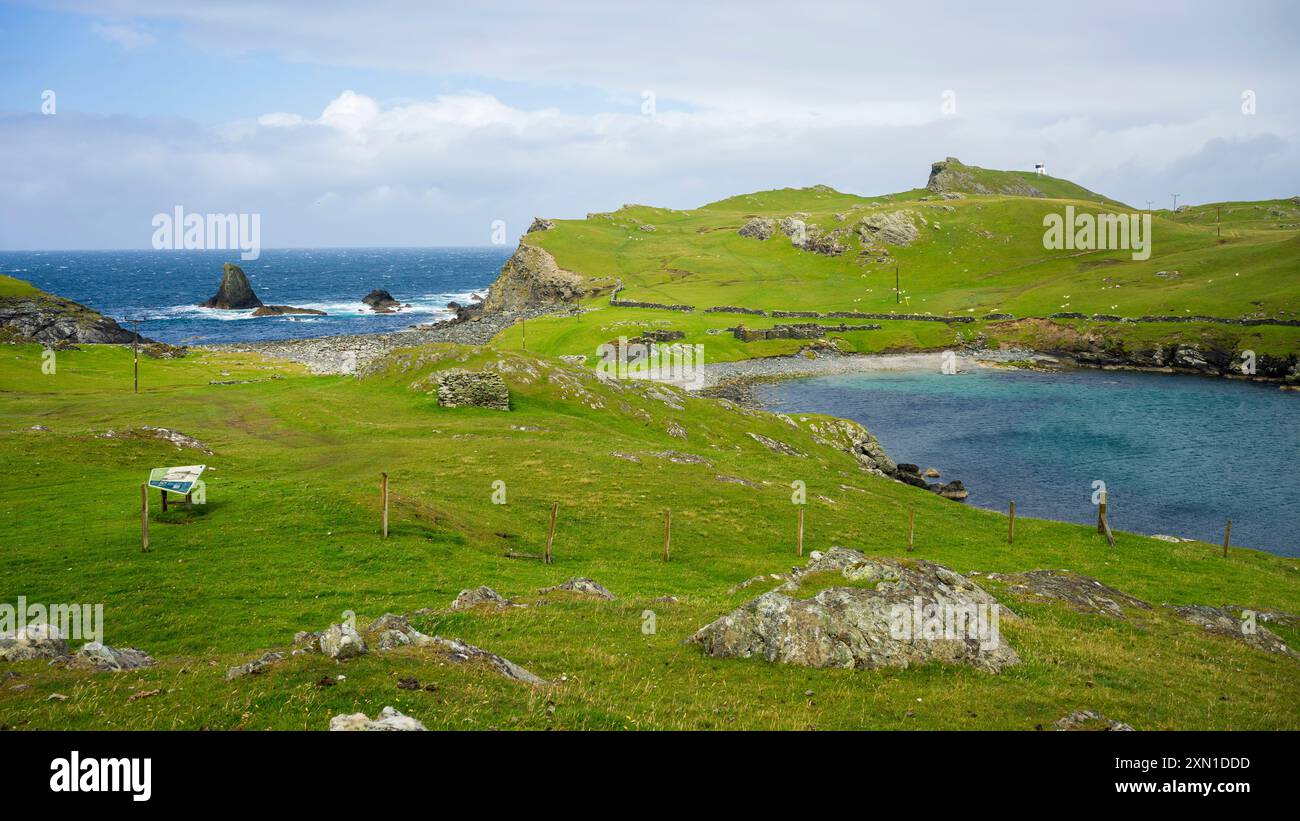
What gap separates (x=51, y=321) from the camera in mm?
132000

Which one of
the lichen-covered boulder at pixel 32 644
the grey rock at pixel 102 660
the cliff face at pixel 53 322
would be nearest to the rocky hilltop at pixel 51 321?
the cliff face at pixel 53 322

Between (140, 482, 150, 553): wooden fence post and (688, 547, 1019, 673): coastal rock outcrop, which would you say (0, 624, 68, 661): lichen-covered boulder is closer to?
(140, 482, 150, 553): wooden fence post

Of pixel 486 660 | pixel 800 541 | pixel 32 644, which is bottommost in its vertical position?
pixel 800 541

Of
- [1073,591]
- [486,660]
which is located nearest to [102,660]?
[486,660]

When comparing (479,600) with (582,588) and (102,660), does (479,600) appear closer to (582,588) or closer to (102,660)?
(582,588)

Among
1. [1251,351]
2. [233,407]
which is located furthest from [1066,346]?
[233,407]

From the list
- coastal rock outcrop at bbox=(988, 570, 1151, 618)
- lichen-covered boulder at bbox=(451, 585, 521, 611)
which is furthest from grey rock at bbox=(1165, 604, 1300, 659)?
lichen-covered boulder at bbox=(451, 585, 521, 611)

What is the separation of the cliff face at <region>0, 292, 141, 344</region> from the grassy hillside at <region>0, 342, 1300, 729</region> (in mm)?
64923

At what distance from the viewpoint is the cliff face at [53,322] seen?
12719 centimetres

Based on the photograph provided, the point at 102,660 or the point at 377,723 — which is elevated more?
the point at 377,723

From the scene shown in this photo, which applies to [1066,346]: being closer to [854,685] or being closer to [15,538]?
[854,685]

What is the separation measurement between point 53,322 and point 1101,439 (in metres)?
166

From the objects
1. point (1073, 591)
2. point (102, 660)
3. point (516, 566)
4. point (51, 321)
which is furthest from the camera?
point (51, 321)
